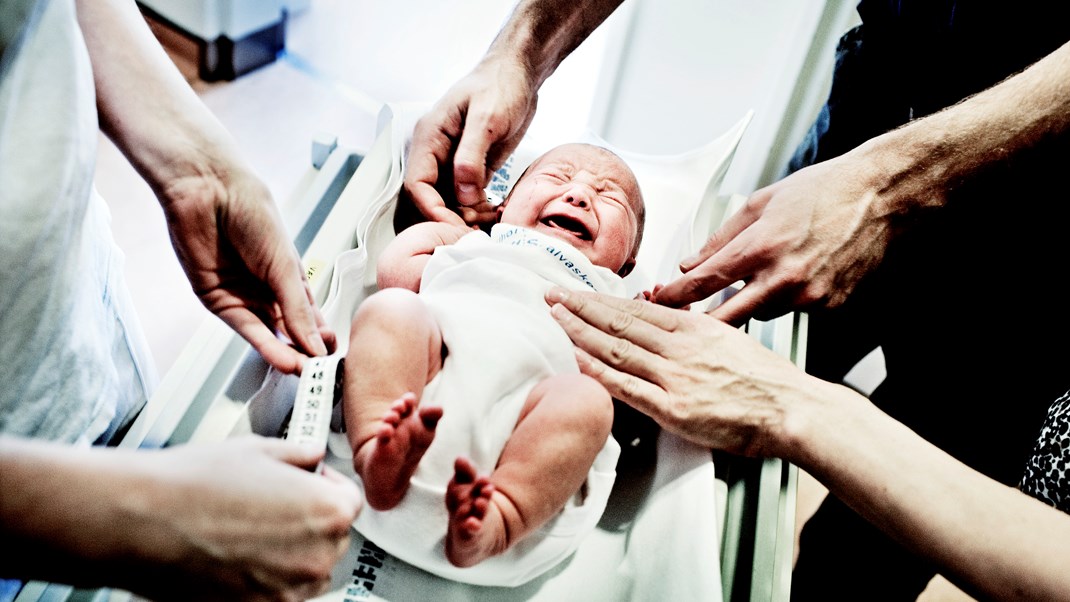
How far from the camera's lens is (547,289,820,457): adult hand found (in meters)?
0.81

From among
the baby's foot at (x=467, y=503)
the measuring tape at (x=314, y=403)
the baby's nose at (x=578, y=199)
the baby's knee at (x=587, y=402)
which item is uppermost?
the baby's nose at (x=578, y=199)

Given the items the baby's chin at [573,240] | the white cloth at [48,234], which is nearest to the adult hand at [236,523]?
the white cloth at [48,234]

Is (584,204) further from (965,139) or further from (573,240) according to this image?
(965,139)

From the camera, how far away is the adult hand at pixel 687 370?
2.64ft

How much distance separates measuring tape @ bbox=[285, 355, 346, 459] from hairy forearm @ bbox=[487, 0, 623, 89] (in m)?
0.74

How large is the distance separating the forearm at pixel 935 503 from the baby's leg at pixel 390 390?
1.59ft

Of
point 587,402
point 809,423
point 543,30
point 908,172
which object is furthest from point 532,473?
point 543,30

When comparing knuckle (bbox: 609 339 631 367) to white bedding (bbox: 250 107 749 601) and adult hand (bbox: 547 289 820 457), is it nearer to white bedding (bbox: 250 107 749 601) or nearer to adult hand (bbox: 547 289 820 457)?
adult hand (bbox: 547 289 820 457)

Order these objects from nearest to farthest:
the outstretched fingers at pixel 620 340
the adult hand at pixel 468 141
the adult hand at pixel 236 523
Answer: the adult hand at pixel 236 523 < the outstretched fingers at pixel 620 340 < the adult hand at pixel 468 141

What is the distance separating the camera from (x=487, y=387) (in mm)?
766

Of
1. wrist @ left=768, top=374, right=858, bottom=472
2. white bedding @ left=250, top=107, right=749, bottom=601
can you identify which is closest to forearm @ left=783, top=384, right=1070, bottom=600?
wrist @ left=768, top=374, right=858, bottom=472

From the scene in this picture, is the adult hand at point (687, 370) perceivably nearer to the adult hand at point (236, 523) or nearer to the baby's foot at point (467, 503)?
the baby's foot at point (467, 503)

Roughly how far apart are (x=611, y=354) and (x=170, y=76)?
652mm

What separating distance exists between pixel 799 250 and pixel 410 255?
0.62 meters
